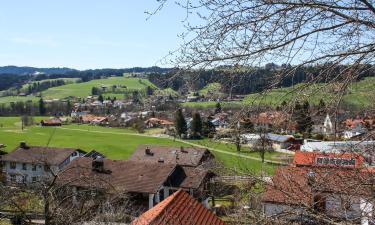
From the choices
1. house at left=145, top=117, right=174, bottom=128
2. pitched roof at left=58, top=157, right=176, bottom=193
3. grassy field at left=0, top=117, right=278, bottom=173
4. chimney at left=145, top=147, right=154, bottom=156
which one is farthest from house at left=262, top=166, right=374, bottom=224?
house at left=145, top=117, right=174, bottom=128

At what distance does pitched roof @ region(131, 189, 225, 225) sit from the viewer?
10.1 m

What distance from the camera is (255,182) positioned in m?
5.44

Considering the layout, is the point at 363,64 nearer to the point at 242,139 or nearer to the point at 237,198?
the point at 242,139

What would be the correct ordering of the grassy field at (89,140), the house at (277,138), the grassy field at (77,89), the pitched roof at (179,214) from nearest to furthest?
the house at (277,138) < the pitched roof at (179,214) < the grassy field at (89,140) < the grassy field at (77,89)

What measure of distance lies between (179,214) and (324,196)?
661 centimetres

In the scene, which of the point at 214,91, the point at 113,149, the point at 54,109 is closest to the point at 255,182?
the point at 214,91

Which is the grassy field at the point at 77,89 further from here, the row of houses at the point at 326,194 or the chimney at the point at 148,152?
the row of houses at the point at 326,194

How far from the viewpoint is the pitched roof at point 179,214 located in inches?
398

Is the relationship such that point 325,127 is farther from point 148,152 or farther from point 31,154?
point 148,152

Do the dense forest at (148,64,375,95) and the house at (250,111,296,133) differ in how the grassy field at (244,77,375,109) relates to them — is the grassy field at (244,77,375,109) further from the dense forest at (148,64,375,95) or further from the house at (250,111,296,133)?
the house at (250,111,296,133)

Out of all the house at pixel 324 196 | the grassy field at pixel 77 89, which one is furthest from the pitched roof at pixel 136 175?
the grassy field at pixel 77 89

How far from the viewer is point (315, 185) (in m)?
4.90

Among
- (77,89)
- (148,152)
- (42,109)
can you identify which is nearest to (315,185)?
(148,152)

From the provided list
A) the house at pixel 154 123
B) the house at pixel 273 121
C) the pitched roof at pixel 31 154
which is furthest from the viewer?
the house at pixel 154 123
